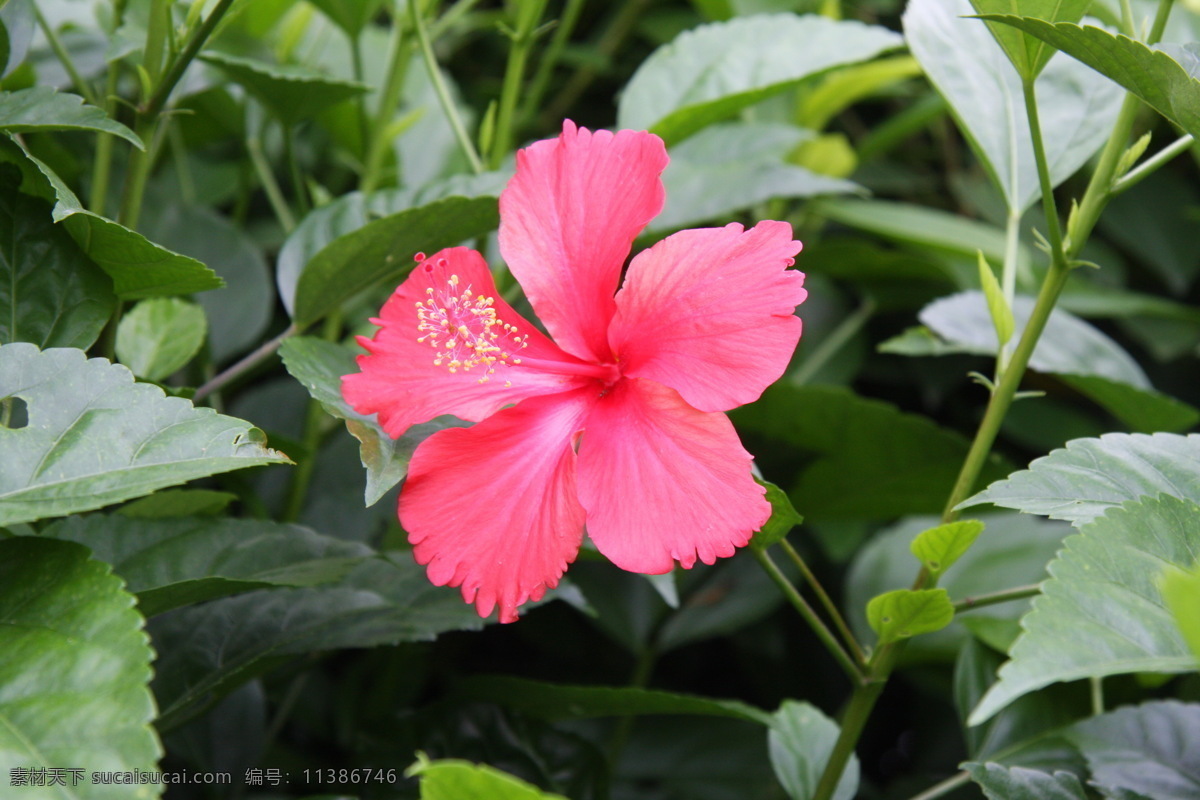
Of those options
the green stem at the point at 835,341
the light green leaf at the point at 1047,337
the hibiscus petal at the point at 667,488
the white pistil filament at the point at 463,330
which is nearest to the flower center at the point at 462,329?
the white pistil filament at the point at 463,330

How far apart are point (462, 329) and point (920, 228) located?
0.78 m

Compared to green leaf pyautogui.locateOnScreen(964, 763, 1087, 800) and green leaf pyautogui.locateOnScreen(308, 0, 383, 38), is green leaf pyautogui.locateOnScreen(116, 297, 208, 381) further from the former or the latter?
green leaf pyautogui.locateOnScreen(964, 763, 1087, 800)

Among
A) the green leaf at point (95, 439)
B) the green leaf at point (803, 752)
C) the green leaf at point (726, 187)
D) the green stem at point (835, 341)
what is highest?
the green leaf at point (95, 439)

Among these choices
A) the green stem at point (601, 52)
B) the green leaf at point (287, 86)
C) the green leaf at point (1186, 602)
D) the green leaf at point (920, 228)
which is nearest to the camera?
the green leaf at point (1186, 602)

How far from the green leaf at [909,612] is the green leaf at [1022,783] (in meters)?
0.11

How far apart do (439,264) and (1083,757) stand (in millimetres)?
650

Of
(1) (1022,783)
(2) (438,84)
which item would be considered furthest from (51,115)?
(1) (1022,783)

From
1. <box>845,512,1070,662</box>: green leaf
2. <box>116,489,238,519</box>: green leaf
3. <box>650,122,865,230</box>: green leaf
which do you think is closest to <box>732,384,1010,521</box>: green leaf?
<box>845,512,1070,662</box>: green leaf

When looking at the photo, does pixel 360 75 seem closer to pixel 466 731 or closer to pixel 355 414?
pixel 355 414

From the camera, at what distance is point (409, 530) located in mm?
655

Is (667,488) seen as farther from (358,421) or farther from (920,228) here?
(920,228)

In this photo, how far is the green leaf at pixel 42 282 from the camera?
0.72m

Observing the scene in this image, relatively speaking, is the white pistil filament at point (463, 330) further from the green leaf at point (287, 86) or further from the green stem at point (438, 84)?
the green leaf at point (287, 86)

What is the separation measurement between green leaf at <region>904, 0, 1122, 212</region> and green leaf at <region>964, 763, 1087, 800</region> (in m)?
0.47
